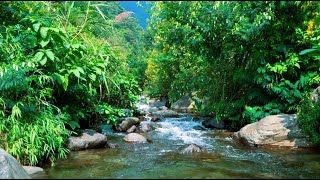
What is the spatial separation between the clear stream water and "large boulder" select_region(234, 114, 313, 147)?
1.05ft

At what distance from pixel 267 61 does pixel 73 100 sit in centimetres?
513

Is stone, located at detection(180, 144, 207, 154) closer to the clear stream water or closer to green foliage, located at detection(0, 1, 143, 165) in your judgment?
the clear stream water

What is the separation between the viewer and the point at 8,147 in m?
5.21

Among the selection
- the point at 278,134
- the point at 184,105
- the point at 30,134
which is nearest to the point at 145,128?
the point at 278,134

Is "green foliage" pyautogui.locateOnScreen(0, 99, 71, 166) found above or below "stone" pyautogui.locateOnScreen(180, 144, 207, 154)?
above

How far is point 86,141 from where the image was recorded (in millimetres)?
7098

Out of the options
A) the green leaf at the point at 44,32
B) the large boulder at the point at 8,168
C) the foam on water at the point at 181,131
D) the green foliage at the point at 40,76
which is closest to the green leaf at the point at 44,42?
the green foliage at the point at 40,76

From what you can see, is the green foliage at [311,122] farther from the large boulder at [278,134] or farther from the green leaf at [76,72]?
the green leaf at [76,72]

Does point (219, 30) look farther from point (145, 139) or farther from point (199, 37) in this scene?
point (145, 139)

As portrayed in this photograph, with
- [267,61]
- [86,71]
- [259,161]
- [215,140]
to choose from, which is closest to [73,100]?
[86,71]

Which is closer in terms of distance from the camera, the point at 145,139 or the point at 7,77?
the point at 7,77

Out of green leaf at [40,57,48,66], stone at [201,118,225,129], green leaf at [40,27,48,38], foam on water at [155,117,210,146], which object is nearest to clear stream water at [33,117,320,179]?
foam on water at [155,117,210,146]

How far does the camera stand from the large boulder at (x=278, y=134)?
24.6 feet

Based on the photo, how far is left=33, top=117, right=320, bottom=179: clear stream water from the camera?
5016 millimetres
